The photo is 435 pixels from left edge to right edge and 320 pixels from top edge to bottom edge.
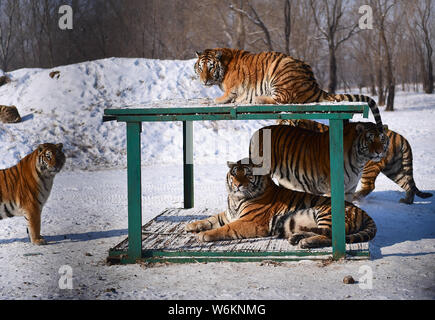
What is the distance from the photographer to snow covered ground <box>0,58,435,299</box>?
2.58 meters

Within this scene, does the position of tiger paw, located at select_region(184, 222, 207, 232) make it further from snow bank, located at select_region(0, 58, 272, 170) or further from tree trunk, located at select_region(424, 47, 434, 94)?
tree trunk, located at select_region(424, 47, 434, 94)

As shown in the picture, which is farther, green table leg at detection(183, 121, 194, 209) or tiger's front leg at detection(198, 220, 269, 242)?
green table leg at detection(183, 121, 194, 209)

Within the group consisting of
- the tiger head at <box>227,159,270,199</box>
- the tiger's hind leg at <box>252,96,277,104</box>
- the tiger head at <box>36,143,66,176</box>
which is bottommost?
the tiger head at <box>227,159,270,199</box>

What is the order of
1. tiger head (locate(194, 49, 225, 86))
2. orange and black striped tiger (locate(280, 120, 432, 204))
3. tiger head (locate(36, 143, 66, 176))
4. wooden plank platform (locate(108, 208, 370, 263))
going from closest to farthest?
1. wooden plank platform (locate(108, 208, 370, 263))
2. tiger head (locate(36, 143, 66, 176))
3. tiger head (locate(194, 49, 225, 86))
4. orange and black striped tiger (locate(280, 120, 432, 204))

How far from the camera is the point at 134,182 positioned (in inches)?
115

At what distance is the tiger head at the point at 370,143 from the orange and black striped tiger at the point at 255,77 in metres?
0.06

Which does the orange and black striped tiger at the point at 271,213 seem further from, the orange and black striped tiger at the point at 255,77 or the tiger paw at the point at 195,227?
the orange and black striped tiger at the point at 255,77

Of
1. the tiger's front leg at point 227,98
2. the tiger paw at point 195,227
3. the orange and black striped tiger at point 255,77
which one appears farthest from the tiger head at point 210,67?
the tiger paw at point 195,227

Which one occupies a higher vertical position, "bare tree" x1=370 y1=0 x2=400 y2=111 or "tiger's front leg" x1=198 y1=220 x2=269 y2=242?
"bare tree" x1=370 y1=0 x2=400 y2=111

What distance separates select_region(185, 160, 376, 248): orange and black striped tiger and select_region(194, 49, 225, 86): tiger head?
1.98 feet

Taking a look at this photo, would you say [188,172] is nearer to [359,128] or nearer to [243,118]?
[359,128]

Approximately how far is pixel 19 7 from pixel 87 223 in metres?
6.75

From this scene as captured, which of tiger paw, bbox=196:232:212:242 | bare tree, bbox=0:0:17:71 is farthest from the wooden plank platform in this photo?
bare tree, bbox=0:0:17:71
